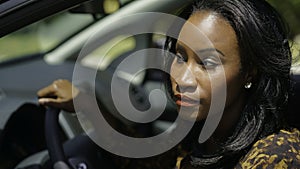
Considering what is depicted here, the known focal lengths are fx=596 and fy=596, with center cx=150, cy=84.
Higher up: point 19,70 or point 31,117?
point 31,117

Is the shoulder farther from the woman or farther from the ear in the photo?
the ear

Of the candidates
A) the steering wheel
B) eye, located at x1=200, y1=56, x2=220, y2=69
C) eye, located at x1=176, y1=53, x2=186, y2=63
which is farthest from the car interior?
eye, located at x1=200, y1=56, x2=220, y2=69

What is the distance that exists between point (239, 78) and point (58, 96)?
0.78 metres

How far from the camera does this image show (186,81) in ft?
5.63

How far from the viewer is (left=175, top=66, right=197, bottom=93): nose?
5.57 ft

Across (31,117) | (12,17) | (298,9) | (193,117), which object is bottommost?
(298,9)

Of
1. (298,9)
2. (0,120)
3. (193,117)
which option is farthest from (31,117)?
(298,9)

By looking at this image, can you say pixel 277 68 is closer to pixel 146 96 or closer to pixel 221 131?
pixel 221 131

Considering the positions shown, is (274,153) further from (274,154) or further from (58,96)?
(58,96)

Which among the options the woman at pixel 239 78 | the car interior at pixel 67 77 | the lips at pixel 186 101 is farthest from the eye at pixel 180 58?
the car interior at pixel 67 77

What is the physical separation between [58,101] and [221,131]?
680 millimetres

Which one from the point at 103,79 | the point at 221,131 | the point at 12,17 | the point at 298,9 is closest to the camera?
the point at 12,17

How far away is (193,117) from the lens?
1.75 meters

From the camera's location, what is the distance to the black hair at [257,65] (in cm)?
170
